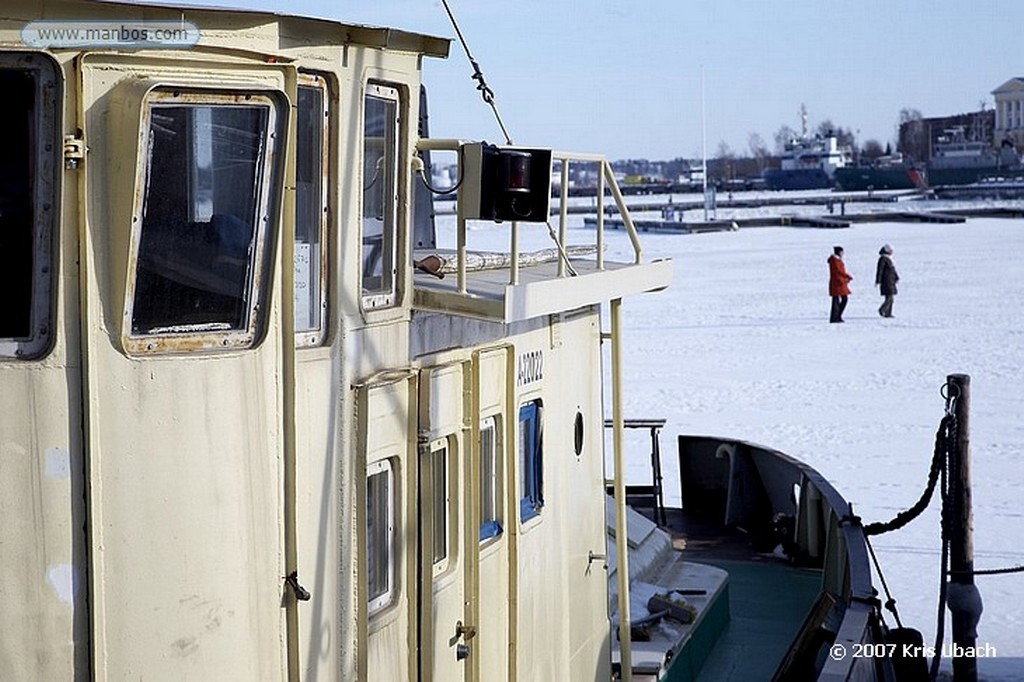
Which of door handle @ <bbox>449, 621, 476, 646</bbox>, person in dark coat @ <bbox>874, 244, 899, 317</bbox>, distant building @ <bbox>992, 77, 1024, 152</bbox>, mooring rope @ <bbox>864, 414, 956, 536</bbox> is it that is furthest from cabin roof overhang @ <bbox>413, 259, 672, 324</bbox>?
distant building @ <bbox>992, 77, 1024, 152</bbox>

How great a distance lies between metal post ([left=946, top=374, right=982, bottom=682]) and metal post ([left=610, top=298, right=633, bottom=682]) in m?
4.03

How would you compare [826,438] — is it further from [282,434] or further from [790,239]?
[790,239]

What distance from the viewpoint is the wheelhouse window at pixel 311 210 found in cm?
450

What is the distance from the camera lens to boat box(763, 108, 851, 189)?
140 meters

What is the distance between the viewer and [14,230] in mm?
3834

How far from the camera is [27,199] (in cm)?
385

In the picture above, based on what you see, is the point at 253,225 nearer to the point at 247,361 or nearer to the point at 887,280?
the point at 247,361

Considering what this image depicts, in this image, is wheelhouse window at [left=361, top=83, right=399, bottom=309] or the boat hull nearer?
wheelhouse window at [left=361, top=83, right=399, bottom=309]

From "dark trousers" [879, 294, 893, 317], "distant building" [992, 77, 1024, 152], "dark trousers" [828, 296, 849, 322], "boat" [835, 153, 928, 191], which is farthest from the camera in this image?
"distant building" [992, 77, 1024, 152]

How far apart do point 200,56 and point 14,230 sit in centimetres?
72

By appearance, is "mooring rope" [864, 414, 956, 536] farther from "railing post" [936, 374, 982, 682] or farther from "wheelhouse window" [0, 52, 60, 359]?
"wheelhouse window" [0, 52, 60, 359]

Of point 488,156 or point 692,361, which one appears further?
point 692,361

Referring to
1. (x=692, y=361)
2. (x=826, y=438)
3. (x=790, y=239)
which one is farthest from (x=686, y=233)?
(x=826, y=438)

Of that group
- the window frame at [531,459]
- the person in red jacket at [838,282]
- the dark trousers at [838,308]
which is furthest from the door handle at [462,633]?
the dark trousers at [838,308]
